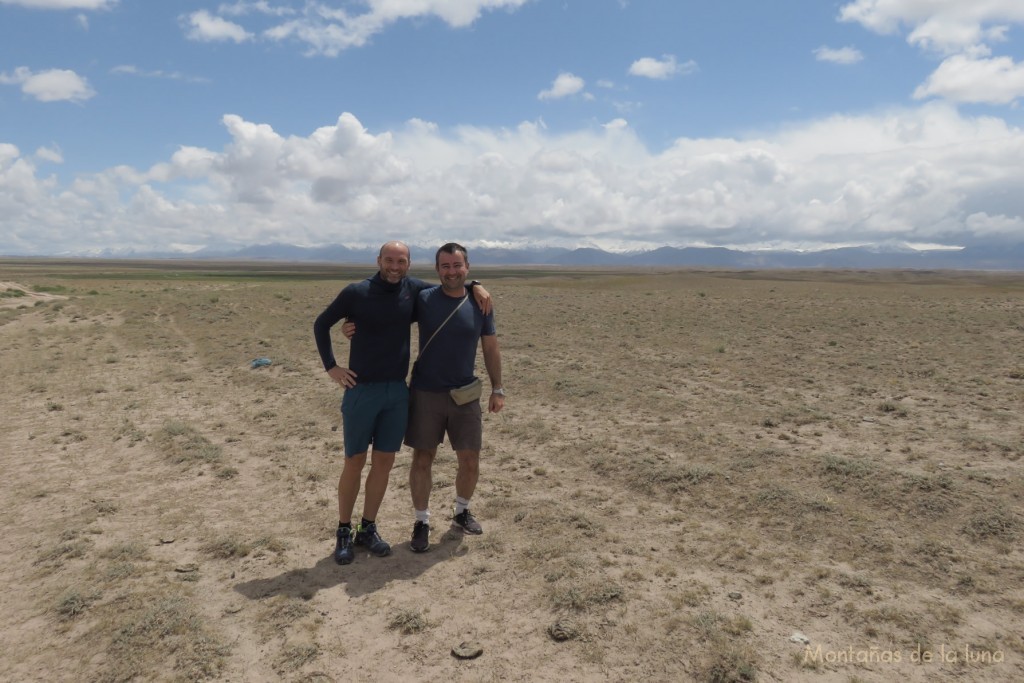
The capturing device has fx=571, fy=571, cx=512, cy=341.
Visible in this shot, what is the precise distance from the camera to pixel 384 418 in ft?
17.9

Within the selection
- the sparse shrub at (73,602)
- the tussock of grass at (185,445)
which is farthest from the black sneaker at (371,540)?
the tussock of grass at (185,445)

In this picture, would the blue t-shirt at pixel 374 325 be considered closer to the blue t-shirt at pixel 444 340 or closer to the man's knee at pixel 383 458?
the blue t-shirt at pixel 444 340

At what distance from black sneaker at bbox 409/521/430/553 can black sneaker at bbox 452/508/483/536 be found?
48cm

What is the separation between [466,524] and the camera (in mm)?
6246

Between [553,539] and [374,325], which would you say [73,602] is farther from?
[553,539]

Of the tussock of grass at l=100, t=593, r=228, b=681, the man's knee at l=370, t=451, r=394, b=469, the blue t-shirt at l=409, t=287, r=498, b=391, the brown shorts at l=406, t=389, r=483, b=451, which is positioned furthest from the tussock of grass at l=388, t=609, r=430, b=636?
the blue t-shirt at l=409, t=287, r=498, b=391

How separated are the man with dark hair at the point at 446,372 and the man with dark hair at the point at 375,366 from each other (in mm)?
145

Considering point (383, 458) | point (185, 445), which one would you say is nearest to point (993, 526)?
point (383, 458)

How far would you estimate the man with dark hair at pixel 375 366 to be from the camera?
5.16m

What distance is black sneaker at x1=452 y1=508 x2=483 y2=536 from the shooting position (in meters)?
6.16

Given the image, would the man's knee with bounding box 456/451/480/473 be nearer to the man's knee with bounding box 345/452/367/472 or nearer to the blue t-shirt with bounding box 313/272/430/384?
the man's knee with bounding box 345/452/367/472

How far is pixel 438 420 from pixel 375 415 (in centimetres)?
62

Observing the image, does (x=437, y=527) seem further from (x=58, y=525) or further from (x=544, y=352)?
(x=544, y=352)

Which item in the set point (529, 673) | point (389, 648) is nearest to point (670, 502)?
point (529, 673)
